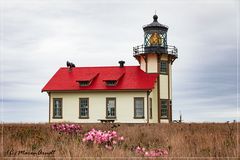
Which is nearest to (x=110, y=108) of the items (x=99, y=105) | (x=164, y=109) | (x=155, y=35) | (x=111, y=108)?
(x=111, y=108)

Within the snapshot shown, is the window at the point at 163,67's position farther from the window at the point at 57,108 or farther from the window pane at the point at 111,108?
the window at the point at 57,108

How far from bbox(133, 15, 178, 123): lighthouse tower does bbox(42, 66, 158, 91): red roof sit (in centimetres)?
98

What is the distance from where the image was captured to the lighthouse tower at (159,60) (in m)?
34.8

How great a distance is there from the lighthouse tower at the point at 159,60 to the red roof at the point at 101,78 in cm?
98

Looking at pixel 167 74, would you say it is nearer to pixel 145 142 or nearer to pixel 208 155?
pixel 145 142

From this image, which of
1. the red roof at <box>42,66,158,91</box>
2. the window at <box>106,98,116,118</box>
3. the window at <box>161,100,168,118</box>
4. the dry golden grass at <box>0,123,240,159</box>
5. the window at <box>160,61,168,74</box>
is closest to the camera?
the dry golden grass at <box>0,123,240,159</box>

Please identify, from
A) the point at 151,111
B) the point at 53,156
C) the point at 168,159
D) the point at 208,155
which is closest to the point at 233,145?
the point at 208,155

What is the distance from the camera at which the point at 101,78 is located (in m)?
34.2

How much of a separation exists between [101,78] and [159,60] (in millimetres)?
5235

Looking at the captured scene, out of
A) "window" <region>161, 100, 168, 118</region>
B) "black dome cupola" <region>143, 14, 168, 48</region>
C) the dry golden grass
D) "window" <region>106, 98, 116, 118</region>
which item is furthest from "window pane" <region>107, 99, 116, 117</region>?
the dry golden grass

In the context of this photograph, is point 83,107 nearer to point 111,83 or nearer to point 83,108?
point 83,108

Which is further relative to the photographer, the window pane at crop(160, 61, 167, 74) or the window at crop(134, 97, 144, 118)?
the window pane at crop(160, 61, 167, 74)

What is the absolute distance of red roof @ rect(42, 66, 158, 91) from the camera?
32.7 metres

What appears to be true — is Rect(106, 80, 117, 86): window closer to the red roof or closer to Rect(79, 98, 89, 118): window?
the red roof
